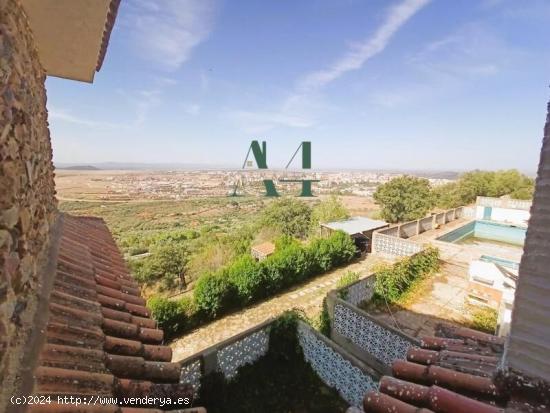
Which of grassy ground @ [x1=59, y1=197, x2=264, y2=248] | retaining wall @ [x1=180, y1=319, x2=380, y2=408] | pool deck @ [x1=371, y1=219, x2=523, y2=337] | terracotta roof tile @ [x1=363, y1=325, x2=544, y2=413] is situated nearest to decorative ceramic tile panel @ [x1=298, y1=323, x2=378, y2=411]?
retaining wall @ [x1=180, y1=319, x2=380, y2=408]

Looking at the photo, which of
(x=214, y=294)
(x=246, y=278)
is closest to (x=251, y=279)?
(x=246, y=278)

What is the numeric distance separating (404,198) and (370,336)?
53.3 feet

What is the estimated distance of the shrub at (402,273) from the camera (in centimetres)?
1023

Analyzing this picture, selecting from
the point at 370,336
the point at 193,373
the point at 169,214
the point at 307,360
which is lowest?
the point at 169,214

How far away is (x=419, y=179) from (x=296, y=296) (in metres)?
15.6

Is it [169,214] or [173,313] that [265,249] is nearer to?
[173,313]

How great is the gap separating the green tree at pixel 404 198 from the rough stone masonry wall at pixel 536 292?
→ 2137 cm

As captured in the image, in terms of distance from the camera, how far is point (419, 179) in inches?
871

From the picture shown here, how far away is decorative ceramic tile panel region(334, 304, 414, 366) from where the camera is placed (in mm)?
6633

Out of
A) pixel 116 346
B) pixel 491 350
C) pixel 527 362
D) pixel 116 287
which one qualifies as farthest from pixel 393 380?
pixel 116 287

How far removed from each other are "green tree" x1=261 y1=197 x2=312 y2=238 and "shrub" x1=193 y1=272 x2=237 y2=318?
52.0 ft

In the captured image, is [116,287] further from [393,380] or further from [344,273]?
[344,273]

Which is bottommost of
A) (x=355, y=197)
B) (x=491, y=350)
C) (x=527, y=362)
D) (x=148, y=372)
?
(x=355, y=197)

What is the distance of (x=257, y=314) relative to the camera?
9.98 m
